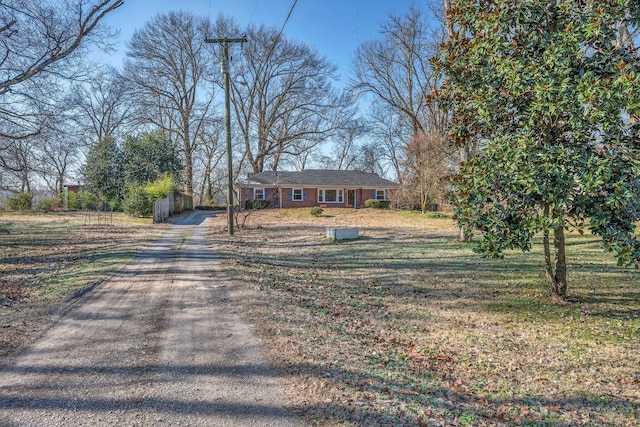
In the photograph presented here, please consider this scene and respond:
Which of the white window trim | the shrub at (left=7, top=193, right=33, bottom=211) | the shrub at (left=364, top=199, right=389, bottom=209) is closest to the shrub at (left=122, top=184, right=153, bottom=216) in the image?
the shrub at (left=7, top=193, right=33, bottom=211)

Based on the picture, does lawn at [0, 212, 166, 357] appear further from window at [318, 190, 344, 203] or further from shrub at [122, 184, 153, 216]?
window at [318, 190, 344, 203]

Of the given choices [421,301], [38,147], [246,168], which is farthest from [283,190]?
[421,301]

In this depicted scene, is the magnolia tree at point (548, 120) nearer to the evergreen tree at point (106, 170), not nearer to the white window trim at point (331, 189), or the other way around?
the white window trim at point (331, 189)

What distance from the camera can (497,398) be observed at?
10.9ft

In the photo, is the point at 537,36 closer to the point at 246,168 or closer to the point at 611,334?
the point at 611,334

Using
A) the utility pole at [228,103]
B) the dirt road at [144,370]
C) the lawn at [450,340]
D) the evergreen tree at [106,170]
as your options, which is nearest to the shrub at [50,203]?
the evergreen tree at [106,170]

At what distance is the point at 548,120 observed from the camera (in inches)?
202

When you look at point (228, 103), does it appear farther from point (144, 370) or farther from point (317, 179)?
point (317, 179)

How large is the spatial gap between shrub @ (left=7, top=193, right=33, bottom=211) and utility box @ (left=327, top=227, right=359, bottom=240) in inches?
990

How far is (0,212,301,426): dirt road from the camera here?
2.84 metres

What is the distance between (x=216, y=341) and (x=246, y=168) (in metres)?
35.3

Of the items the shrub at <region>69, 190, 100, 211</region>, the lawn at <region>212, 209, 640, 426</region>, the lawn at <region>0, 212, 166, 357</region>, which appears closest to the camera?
the lawn at <region>212, 209, 640, 426</region>

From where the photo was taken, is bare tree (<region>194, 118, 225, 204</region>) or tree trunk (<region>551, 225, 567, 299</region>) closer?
tree trunk (<region>551, 225, 567, 299</region>)

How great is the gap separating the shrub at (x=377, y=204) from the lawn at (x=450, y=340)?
21.4 metres
